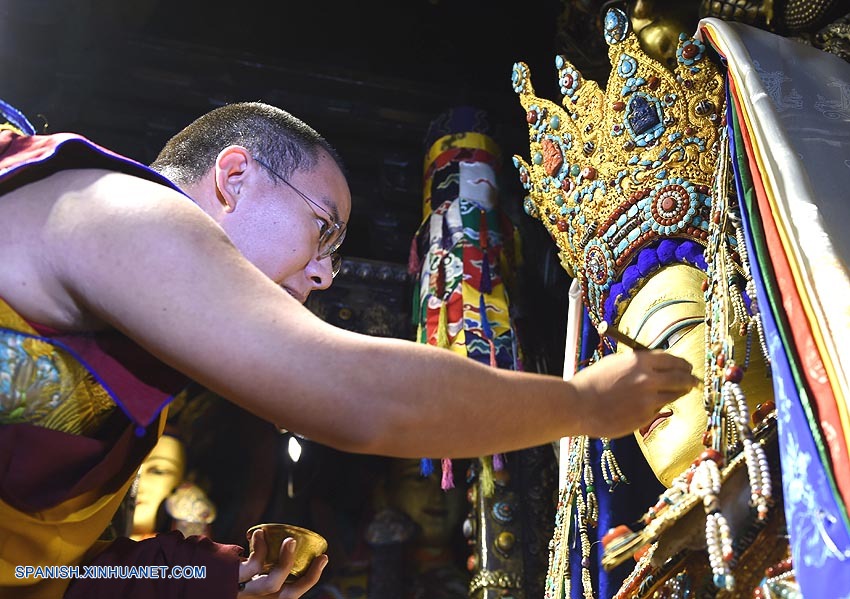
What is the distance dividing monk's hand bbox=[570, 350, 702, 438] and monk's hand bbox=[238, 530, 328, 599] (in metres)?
0.67

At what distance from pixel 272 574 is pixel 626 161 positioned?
119 centimetres

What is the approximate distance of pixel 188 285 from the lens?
0.90 metres

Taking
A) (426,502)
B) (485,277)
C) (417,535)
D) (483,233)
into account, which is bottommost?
(417,535)

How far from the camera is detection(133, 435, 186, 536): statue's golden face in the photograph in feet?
9.18

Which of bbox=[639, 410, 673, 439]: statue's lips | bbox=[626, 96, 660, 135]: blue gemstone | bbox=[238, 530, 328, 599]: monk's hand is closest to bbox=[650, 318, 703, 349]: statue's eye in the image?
bbox=[639, 410, 673, 439]: statue's lips

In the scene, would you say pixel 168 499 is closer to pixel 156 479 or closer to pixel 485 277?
pixel 156 479

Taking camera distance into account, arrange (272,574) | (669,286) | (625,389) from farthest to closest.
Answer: (669,286)
(272,574)
(625,389)

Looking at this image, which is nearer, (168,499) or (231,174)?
(231,174)

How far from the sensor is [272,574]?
1483 millimetres

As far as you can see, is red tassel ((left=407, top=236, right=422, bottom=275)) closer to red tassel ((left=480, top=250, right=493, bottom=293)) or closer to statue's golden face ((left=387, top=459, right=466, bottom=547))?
red tassel ((left=480, top=250, right=493, bottom=293))

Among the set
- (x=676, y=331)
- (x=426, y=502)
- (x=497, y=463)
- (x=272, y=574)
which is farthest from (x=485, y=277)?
(x=272, y=574)

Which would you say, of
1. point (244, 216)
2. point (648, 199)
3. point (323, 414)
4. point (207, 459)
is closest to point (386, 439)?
point (323, 414)

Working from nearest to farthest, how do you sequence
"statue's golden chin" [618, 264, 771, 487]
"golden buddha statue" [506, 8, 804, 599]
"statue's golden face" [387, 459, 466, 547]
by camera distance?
1. "golden buddha statue" [506, 8, 804, 599]
2. "statue's golden chin" [618, 264, 771, 487]
3. "statue's golden face" [387, 459, 466, 547]

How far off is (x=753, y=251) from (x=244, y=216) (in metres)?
0.77
